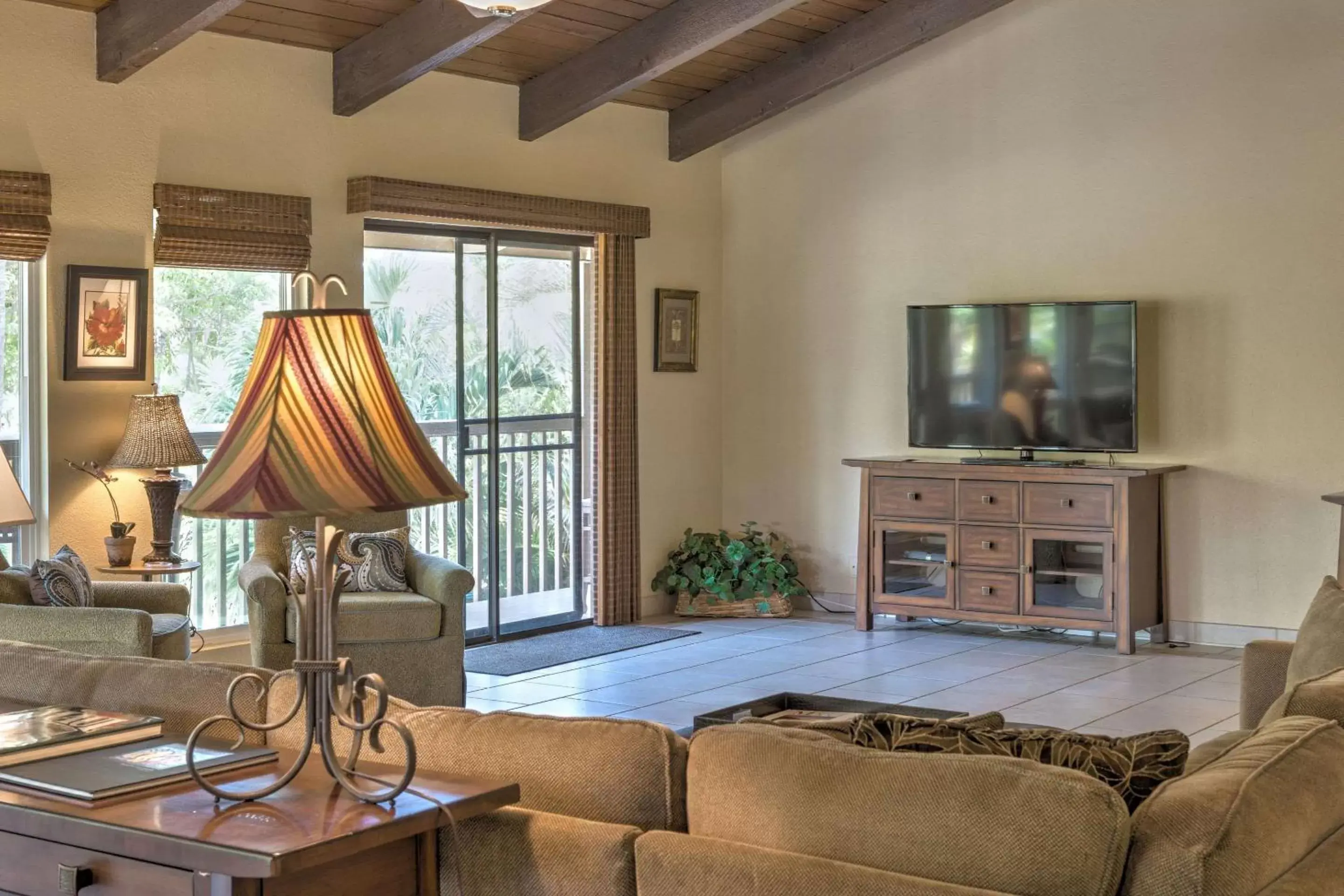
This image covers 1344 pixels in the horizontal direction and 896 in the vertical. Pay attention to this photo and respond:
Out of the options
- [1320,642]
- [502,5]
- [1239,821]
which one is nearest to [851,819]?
[1239,821]

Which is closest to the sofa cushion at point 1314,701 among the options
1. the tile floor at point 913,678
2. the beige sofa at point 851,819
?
the beige sofa at point 851,819

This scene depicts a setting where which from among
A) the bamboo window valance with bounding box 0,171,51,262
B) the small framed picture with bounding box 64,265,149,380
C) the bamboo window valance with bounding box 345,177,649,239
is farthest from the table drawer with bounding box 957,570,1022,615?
the bamboo window valance with bounding box 0,171,51,262

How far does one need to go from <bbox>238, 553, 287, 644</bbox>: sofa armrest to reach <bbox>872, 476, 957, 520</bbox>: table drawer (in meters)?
3.22

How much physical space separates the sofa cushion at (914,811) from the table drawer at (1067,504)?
5374 millimetres

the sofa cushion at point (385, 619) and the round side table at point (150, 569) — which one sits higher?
the round side table at point (150, 569)

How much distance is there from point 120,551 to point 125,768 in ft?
12.8

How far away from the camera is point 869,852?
1.80 m

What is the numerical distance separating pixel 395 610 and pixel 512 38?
2.73 m

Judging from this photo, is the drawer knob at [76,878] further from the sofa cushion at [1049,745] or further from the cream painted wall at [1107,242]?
the cream painted wall at [1107,242]

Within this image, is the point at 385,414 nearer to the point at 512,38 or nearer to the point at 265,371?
the point at 265,371

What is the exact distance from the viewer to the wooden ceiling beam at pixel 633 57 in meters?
6.55

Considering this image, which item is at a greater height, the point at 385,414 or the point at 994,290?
the point at 994,290

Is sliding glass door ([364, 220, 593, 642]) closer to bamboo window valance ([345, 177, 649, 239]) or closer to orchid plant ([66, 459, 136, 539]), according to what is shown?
bamboo window valance ([345, 177, 649, 239])

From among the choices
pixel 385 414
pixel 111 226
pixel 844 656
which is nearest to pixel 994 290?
pixel 844 656
